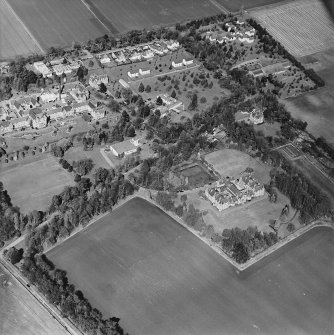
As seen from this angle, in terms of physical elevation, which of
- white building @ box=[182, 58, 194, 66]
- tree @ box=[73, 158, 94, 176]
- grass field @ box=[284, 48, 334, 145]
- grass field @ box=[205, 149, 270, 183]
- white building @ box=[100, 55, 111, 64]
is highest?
tree @ box=[73, 158, 94, 176]

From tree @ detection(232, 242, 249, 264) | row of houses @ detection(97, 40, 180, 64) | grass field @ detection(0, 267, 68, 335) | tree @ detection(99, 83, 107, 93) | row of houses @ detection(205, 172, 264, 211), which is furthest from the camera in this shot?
row of houses @ detection(97, 40, 180, 64)

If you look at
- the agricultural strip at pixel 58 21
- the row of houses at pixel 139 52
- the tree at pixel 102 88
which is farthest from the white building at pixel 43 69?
the row of houses at pixel 139 52

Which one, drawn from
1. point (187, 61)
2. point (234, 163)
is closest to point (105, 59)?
point (187, 61)

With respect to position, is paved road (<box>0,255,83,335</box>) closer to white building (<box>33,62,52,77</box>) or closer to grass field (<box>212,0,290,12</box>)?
white building (<box>33,62,52,77</box>)

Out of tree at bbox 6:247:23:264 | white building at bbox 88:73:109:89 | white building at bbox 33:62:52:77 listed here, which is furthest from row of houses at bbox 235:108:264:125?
tree at bbox 6:247:23:264

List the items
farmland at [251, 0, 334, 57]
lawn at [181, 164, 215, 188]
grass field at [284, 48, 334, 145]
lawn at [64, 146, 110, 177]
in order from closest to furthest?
lawn at [181, 164, 215, 188] → lawn at [64, 146, 110, 177] → grass field at [284, 48, 334, 145] → farmland at [251, 0, 334, 57]

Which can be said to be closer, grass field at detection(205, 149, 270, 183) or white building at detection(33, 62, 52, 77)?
grass field at detection(205, 149, 270, 183)
